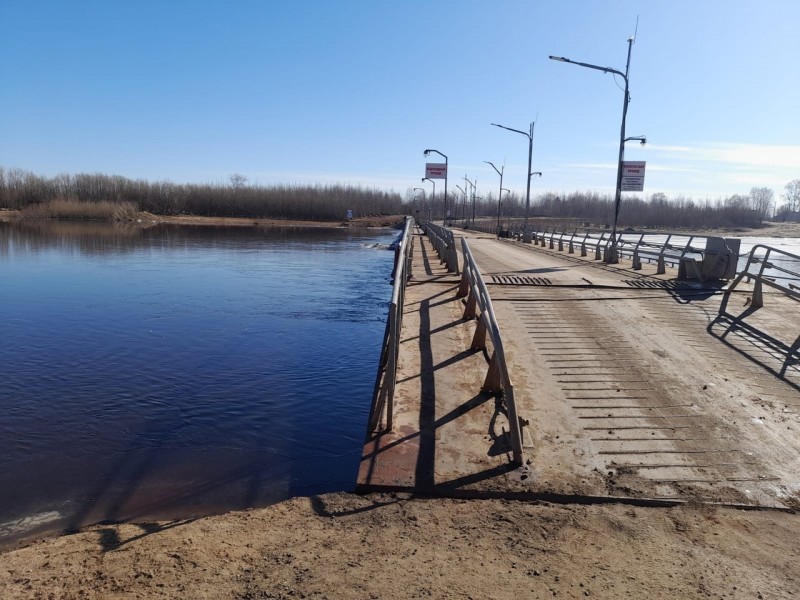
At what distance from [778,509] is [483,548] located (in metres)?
2.51

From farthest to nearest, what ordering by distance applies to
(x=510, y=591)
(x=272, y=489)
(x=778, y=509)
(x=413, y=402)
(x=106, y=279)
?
(x=106, y=279) < (x=413, y=402) < (x=272, y=489) < (x=778, y=509) < (x=510, y=591)

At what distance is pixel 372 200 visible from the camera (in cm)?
13050

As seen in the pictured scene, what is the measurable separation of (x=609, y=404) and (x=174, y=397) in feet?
20.2

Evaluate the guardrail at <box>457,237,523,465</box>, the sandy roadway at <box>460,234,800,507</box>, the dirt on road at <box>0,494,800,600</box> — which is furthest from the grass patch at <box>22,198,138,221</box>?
the dirt on road at <box>0,494,800,600</box>

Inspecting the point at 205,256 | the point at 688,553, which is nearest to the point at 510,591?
the point at 688,553

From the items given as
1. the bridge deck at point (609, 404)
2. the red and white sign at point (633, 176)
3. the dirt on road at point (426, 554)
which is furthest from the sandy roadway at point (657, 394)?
the red and white sign at point (633, 176)

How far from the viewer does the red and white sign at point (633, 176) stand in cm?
2508

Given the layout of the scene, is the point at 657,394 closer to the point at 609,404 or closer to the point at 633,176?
the point at 609,404

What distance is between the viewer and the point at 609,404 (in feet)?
23.2

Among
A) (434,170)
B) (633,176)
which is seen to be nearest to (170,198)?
(434,170)

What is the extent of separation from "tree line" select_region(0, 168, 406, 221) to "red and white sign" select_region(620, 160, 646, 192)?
82265mm

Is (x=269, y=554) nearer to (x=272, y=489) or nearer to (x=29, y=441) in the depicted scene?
(x=272, y=489)

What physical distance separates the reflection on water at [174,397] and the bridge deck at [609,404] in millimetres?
1189

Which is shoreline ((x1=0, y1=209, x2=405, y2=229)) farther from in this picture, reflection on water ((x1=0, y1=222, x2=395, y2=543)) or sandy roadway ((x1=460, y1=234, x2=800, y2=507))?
sandy roadway ((x1=460, y1=234, x2=800, y2=507))
